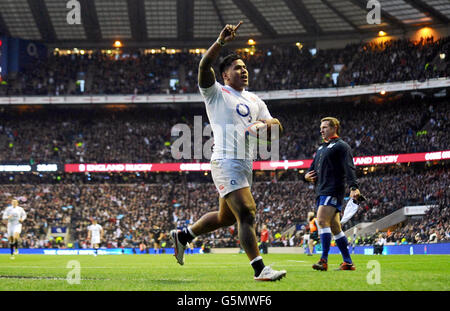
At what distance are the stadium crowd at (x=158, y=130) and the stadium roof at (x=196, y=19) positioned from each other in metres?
7.31

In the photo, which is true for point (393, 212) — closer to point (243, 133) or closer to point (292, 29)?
point (292, 29)

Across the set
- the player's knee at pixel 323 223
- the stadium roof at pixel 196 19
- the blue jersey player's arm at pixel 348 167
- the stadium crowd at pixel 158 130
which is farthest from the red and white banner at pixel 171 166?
the player's knee at pixel 323 223

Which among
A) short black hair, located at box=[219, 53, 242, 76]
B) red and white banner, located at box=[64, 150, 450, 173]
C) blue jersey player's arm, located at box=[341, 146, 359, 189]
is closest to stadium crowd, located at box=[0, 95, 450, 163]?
red and white banner, located at box=[64, 150, 450, 173]

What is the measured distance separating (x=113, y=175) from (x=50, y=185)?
5946mm

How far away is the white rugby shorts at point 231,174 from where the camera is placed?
22.0 ft

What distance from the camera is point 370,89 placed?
47.1 m

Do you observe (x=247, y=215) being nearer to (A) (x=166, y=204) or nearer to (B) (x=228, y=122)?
(B) (x=228, y=122)

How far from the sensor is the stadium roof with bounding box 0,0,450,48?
156 ft

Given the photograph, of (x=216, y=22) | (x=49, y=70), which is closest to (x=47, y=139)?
(x=49, y=70)

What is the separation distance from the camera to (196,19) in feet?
170

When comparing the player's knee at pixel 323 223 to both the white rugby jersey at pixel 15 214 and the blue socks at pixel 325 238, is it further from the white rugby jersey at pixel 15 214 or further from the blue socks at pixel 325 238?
the white rugby jersey at pixel 15 214

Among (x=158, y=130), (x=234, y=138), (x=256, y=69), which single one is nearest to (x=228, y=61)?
(x=234, y=138)

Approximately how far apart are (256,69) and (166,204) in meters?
16.2

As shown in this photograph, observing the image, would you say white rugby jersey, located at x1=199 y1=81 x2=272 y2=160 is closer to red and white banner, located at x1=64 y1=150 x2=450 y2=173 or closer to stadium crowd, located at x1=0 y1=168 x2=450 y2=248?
stadium crowd, located at x1=0 y1=168 x2=450 y2=248
